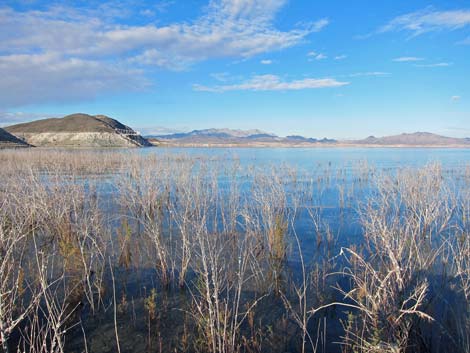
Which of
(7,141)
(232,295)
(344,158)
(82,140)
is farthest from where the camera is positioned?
(82,140)

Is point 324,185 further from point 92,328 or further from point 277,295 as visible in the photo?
point 92,328

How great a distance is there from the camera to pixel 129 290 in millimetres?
6391

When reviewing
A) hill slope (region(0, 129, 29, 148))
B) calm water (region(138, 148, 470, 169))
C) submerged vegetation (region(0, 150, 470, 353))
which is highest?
hill slope (region(0, 129, 29, 148))

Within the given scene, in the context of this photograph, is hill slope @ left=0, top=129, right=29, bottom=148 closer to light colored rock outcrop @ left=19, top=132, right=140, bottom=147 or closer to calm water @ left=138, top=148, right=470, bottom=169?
calm water @ left=138, top=148, right=470, bottom=169

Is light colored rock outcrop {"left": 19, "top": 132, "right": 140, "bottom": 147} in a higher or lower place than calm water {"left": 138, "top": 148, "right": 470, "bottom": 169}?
higher

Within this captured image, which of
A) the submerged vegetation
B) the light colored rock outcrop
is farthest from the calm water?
the light colored rock outcrop

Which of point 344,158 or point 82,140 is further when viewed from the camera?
point 82,140

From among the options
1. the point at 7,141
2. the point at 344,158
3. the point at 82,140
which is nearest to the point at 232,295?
the point at 344,158

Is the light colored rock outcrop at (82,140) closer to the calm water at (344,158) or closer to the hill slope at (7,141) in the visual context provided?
the hill slope at (7,141)

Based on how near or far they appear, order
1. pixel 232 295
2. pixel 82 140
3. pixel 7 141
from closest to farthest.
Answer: pixel 232 295 < pixel 7 141 < pixel 82 140

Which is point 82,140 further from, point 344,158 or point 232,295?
point 232,295

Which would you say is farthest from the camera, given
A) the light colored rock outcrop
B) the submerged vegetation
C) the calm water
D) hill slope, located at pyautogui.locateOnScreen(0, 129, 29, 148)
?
the light colored rock outcrop

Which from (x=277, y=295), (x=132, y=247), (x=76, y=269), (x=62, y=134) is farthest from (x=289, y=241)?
(x=62, y=134)

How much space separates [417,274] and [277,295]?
2830 millimetres
